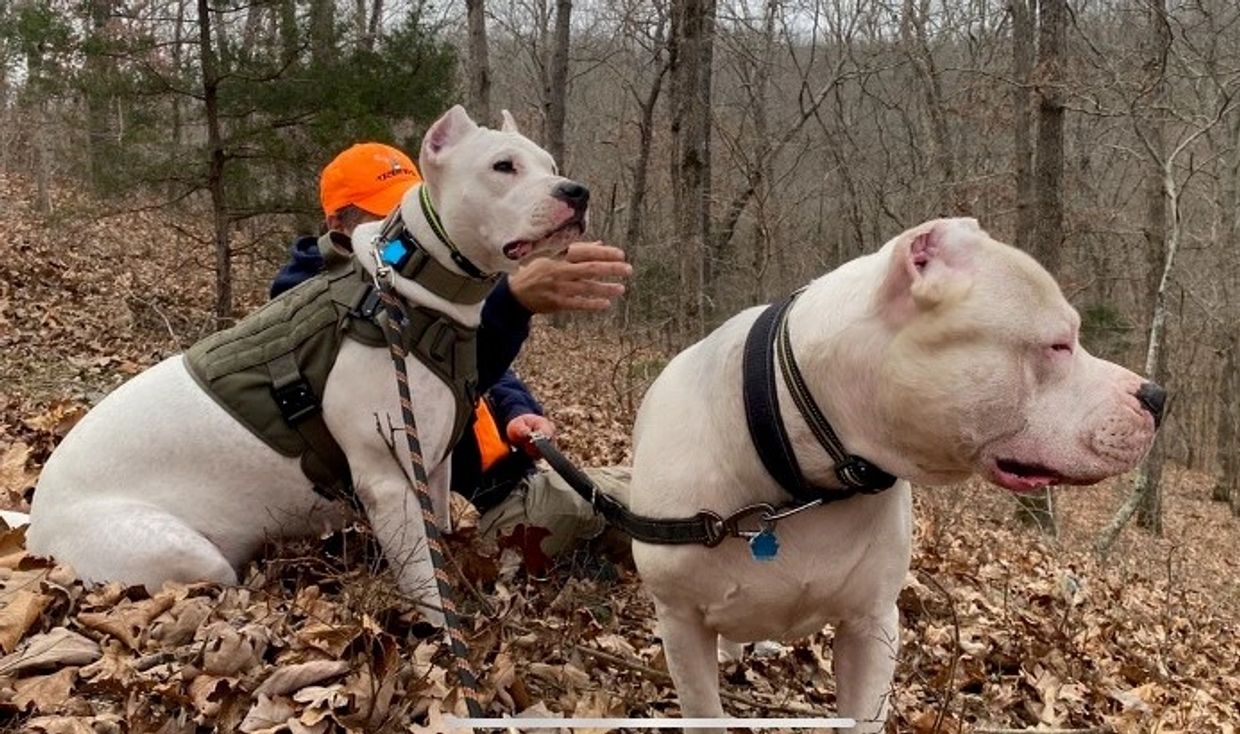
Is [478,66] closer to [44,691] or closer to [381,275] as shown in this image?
[381,275]

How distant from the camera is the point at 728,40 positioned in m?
22.0

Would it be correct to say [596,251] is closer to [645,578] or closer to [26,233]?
[645,578]

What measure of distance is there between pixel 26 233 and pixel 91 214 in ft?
14.8

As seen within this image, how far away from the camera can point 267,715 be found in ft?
8.46

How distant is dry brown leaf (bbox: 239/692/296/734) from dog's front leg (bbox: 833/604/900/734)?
142 centimetres

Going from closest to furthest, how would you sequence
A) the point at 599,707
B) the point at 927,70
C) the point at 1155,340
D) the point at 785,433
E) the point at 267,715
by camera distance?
the point at 785,433, the point at 267,715, the point at 599,707, the point at 1155,340, the point at 927,70

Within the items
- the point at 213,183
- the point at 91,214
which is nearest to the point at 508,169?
the point at 213,183

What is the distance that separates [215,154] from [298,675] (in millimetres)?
10847

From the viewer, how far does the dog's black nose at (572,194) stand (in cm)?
349

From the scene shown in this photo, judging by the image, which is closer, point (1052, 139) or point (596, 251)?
point (596, 251)

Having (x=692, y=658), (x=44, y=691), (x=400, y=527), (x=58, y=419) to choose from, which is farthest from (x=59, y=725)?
(x=58, y=419)

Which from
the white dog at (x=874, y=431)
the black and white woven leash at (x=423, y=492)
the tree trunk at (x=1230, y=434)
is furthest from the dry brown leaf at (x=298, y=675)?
the tree trunk at (x=1230, y=434)

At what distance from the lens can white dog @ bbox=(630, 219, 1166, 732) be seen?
2227 mm

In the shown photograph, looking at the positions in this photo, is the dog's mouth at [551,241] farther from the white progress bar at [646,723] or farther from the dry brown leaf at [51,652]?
the dry brown leaf at [51,652]
